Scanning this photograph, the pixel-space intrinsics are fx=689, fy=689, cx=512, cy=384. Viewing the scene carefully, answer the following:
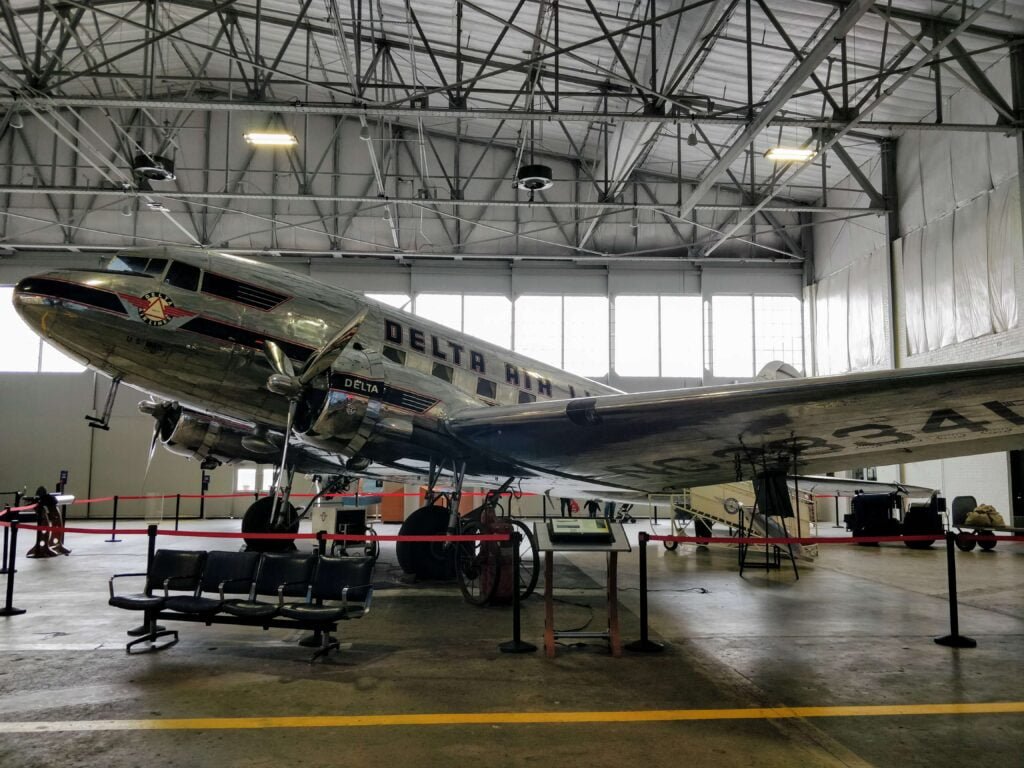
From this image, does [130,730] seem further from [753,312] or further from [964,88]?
[753,312]

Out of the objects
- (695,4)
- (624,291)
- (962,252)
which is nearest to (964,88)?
(962,252)

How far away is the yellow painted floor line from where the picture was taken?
14.5 feet

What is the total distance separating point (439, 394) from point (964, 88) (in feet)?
61.1

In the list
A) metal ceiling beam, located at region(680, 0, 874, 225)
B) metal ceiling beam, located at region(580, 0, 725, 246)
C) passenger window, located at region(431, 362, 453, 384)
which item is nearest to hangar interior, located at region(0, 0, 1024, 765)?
metal ceiling beam, located at region(580, 0, 725, 246)

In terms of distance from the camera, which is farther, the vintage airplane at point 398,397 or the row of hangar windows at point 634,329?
the row of hangar windows at point 634,329

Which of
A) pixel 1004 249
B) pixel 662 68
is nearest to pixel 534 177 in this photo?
pixel 662 68

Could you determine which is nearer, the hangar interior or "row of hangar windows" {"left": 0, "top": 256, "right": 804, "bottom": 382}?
the hangar interior

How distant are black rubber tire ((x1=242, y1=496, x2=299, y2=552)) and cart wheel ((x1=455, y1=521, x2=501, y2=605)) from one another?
8.18ft

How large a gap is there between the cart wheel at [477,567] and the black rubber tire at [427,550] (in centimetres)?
70

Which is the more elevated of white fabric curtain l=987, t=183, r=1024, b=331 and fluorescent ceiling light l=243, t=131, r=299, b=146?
fluorescent ceiling light l=243, t=131, r=299, b=146

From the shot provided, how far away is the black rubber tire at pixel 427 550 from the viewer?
33.6ft

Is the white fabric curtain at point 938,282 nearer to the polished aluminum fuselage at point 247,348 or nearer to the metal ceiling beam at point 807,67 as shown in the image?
the metal ceiling beam at point 807,67

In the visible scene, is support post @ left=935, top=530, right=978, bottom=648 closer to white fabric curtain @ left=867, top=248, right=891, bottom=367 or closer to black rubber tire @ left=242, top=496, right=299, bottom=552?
black rubber tire @ left=242, top=496, right=299, bottom=552

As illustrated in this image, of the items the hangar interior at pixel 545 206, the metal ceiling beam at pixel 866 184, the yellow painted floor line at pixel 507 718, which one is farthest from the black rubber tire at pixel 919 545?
the yellow painted floor line at pixel 507 718
